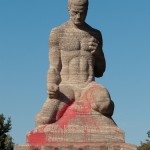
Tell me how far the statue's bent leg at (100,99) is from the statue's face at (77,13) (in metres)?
1.91

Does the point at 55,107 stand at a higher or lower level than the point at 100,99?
lower

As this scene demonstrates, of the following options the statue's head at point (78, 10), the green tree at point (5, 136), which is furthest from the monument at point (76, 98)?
the green tree at point (5, 136)

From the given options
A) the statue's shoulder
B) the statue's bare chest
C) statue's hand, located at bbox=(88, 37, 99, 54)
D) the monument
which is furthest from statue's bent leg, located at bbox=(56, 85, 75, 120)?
the statue's shoulder

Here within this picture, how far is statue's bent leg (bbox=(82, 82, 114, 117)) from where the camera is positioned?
12.4m

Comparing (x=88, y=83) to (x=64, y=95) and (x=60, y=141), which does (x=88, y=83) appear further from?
(x=60, y=141)

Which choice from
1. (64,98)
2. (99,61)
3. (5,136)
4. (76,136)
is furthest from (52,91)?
(5,136)

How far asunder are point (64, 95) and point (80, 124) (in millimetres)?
867

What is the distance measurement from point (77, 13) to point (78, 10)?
83mm

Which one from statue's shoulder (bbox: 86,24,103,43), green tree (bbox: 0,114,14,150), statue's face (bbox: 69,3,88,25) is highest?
statue's face (bbox: 69,3,88,25)

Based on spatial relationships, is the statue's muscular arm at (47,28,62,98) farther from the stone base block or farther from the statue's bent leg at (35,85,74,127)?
the stone base block

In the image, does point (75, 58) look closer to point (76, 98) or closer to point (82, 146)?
point (76, 98)

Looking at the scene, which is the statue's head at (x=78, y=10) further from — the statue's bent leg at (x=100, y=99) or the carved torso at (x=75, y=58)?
the statue's bent leg at (x=100, y=99)

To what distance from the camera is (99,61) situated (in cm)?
1377

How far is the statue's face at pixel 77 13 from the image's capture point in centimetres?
1334
